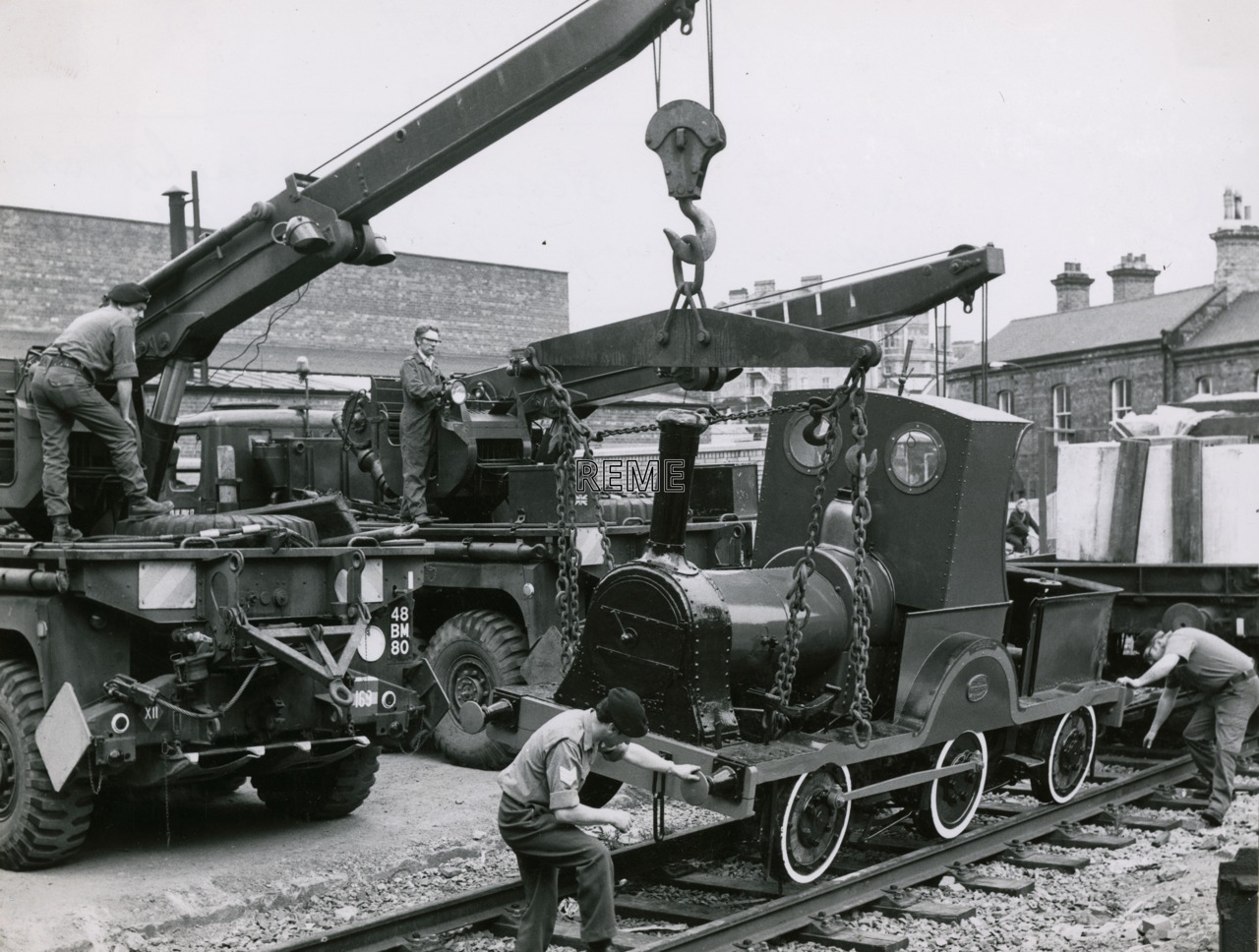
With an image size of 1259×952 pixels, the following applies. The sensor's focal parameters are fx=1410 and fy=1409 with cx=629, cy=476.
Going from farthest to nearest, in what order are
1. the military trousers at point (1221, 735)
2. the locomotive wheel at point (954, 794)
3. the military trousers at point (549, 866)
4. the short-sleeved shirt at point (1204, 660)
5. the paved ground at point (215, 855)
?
1. the short-sleeved shirt at point (1204, 660)
2. the military trousers at point (1221, 735)
3. the locomotive wheel at point (954, 794)
4. the paved ground at point (215, 855)
5. the military trousers at point (549, 866)

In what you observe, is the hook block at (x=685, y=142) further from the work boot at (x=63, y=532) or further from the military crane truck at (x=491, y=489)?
the work boot at (x=63, y=532)

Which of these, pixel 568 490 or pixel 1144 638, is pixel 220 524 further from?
pixel 1144 638

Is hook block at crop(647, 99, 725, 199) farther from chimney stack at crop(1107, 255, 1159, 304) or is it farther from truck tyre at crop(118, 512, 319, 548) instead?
chimney stack at crop(1107, 255, 1159, 304)

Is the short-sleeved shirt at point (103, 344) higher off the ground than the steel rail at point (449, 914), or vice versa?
the short-sleeved shirt at point (103, 344)

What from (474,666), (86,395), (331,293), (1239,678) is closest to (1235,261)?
(331,293)

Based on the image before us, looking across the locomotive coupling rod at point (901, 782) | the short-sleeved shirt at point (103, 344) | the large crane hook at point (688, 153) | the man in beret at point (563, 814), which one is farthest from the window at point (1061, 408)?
the man in beret at point (563, 814)

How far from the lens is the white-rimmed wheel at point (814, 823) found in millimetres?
7281

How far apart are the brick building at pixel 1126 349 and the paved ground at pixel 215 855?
26118mm

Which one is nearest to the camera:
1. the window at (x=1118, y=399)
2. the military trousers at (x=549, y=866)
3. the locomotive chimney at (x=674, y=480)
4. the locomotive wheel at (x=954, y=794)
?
the military trousers at (x=549, y=866)

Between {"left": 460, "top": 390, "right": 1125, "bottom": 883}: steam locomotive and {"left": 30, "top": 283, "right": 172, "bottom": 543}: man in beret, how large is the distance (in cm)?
268

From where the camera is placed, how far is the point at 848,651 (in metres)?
8.23

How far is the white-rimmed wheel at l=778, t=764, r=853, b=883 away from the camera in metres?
7.28

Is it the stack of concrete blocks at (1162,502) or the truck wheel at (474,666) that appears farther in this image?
the stack of concrete blocks at (1162,502)

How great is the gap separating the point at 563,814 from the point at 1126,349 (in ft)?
112
